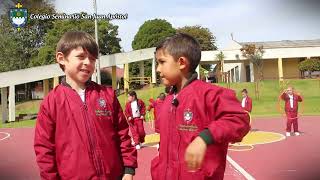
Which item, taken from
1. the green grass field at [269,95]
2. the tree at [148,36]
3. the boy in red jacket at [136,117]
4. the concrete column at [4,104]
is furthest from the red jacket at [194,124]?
the tree at [148,36]

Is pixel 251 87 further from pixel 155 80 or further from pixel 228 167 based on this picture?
pixel 228 167

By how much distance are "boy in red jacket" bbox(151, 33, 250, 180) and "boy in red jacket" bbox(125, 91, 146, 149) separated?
30.2 feet

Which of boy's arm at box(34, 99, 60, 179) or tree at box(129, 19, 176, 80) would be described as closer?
boy's arm at box(34, 99, 60, 179)

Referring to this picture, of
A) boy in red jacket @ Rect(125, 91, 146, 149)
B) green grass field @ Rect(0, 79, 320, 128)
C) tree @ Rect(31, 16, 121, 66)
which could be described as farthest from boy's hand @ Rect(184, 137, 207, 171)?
tree @ Rect(31, 16, 121, 66)

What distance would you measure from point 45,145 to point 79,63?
521mm

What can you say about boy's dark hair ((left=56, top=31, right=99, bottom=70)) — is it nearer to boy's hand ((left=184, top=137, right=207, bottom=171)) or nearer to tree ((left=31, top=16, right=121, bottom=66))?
boy's hand ((left=184, top=137, right=207, bottom=171))

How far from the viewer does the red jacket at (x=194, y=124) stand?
7.25 ft

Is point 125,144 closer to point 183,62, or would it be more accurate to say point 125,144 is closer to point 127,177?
point 127,177

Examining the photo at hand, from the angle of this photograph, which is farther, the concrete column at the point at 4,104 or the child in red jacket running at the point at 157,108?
the concrete column at the point at 4,104

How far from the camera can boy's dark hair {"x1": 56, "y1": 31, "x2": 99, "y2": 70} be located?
8.74 feet

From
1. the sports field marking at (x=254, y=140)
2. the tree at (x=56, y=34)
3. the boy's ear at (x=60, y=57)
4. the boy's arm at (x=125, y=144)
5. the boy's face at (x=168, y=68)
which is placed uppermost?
the tree at (x=56, y=34)

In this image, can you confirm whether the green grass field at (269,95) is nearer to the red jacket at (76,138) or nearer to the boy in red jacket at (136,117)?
the boy in red jacket at (136,117)

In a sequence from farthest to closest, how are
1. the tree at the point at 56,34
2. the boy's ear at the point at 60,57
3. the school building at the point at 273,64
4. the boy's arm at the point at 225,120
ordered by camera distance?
the tree at the point at 56,34
the school building at the point at 273,64
the boy's ear at the point at 60,57
the boy's arm at the point at 225,120

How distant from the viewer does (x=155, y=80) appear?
37.2 m
